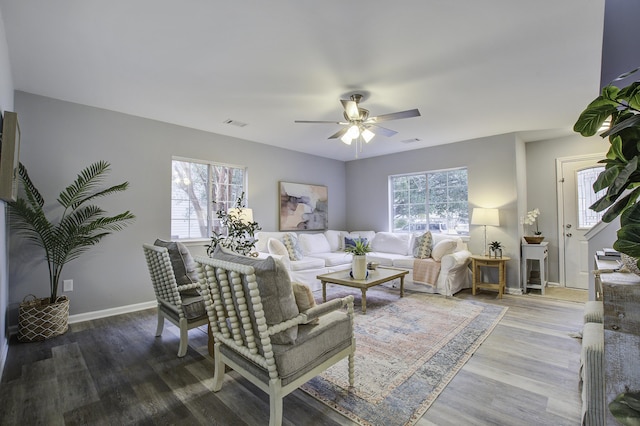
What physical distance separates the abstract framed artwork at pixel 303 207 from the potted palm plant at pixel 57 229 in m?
2.79

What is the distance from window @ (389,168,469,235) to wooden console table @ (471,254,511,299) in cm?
84

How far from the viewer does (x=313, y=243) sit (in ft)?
18.9

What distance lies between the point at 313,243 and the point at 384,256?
4.49 feet

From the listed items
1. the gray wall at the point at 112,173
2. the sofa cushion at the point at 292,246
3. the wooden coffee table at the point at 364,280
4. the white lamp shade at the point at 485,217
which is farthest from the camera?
the sofa cushion at the point at 292,246

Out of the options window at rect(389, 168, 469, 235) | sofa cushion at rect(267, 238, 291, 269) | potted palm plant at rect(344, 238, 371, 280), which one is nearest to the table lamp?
window at rect(389, 168, 469, 235)

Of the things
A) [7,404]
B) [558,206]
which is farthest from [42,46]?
[558,206]

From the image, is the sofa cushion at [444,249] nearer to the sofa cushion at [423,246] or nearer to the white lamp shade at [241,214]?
the sofa cushion at [423,246]

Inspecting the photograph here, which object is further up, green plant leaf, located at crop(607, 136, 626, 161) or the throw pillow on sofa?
green plant leaf, located at crop(607, 136, 626, 161)

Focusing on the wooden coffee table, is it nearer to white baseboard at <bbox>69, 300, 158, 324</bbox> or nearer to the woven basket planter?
white baseboard at <bbox>69, 300, 158, 324</bbox>

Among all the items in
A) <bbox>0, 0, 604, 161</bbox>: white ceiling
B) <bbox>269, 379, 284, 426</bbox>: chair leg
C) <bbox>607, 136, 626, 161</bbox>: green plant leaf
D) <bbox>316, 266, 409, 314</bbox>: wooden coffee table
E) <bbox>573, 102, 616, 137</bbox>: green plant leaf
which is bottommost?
<bbox>269, 379, 284, 426</bbox>: chair leg

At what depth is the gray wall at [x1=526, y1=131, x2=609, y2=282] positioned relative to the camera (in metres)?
5.07

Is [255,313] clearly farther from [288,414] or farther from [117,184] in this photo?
[117,184]

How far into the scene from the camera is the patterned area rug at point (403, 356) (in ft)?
6.36

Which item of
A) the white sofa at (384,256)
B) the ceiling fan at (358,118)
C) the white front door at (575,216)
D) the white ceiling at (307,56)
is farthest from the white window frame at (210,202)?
the white front door at (575,216)
